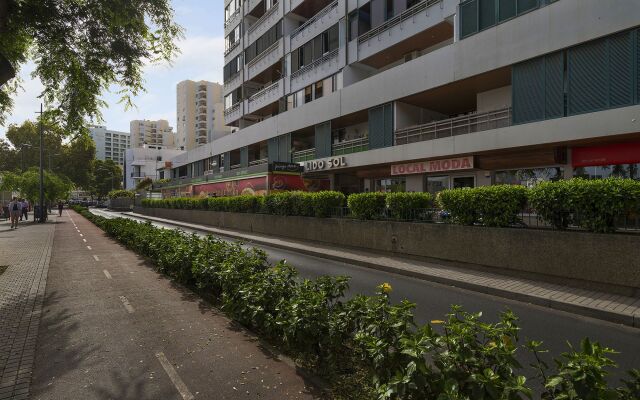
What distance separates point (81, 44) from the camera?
1082 centimetres

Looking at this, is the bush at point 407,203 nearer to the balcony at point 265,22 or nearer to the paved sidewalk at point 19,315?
the paved sidewalk at point 19,315

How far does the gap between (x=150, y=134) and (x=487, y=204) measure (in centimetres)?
15948

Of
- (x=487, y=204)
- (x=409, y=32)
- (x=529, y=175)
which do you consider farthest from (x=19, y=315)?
(x=409, y=32)

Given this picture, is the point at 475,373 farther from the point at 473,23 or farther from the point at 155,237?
the point at 473,23

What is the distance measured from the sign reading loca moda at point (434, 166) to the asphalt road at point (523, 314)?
9280mm

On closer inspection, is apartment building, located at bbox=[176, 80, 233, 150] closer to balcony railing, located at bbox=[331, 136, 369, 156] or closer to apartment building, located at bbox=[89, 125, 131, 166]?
apartment building, located at bbox=[89, 125, 131, 166]

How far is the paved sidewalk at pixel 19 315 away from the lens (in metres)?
3.89

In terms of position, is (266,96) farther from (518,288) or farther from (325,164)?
(518,288)

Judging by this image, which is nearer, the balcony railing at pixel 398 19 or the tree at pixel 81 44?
the tree at pixel 81 44

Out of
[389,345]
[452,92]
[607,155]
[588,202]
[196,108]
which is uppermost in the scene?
[196,108]

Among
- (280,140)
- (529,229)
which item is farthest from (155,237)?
(280,140)

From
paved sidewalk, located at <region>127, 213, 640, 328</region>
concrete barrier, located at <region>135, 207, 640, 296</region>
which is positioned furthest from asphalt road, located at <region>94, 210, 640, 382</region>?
concrete barrier, located at <region>135, 207, 640, 296</region>

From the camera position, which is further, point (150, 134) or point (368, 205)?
point (150, 134)

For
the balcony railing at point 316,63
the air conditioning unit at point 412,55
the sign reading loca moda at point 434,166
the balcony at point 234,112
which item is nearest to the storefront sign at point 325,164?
the sign reading loca moda at point 434,166
